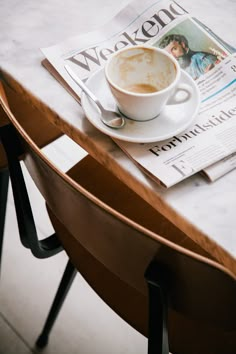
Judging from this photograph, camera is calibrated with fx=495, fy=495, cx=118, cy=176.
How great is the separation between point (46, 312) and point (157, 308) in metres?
0.67

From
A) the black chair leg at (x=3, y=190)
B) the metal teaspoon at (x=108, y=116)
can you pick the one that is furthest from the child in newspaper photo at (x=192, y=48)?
the black chair leg at (x=3, y=190)

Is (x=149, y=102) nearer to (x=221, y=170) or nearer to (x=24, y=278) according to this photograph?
(x=221, y=170)

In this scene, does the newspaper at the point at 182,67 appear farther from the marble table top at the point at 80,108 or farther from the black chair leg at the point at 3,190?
the black chair leg at the point at 3,190

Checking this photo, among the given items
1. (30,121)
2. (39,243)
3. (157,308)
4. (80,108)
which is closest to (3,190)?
(30,121)

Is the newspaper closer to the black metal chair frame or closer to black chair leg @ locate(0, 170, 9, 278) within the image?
the black metal chair frame

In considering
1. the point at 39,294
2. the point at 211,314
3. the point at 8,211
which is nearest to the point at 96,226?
the point at 211,314

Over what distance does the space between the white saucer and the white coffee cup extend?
0.01m

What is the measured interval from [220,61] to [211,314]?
0.37 m

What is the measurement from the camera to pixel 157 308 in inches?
22.5

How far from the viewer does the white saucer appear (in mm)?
637

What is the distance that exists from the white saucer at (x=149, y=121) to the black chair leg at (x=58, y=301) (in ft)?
1.31

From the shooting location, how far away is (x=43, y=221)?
1323 millimetres

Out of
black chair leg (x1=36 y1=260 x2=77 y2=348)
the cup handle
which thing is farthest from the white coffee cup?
black chair leg (x1=36 y1=260 x2=77 y2=348)

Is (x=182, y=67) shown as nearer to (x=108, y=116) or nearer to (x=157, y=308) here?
(x=108, y=116)
